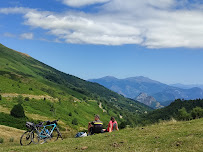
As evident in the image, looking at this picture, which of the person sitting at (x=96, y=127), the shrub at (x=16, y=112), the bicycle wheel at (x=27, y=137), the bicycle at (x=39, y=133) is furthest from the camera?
the shrub at (x=16, y=112)

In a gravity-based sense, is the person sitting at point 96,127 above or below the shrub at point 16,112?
above

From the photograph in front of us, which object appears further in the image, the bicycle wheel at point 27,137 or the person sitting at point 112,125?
the person sitting at point 112,125

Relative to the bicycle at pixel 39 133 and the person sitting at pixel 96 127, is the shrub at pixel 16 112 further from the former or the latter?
the person sitting at pixel 96 127

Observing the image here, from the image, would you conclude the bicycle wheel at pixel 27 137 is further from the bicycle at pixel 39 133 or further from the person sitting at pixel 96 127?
the person sitting at pixel 96 127

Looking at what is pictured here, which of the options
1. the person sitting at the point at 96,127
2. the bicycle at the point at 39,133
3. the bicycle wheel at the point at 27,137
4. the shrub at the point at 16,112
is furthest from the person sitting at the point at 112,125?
the shrub at the point at 16,112

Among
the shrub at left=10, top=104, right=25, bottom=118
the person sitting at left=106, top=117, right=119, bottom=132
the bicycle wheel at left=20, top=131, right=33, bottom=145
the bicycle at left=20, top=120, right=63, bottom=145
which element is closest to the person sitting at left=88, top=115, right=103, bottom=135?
the person sitting at left=106, top=117, right=119, bottom=132

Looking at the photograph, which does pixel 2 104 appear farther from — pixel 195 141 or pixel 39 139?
pixel 195 141

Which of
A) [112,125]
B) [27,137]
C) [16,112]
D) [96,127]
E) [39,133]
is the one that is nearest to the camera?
[39,133]

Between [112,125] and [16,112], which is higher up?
[112,125]

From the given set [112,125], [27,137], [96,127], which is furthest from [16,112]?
[112,125]

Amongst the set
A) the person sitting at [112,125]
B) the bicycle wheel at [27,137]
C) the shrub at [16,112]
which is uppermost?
the person sitting at [112,125]

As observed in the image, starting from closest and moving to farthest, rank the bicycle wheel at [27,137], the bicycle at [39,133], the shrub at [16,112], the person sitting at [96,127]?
the bicycle at [39,133], the bicycle wheel at [27,137], the person sitting at [96,127], the shrub at [16,112]

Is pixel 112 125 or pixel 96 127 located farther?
pixel 112 125

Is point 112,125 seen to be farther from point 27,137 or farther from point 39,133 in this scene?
point 27,137
